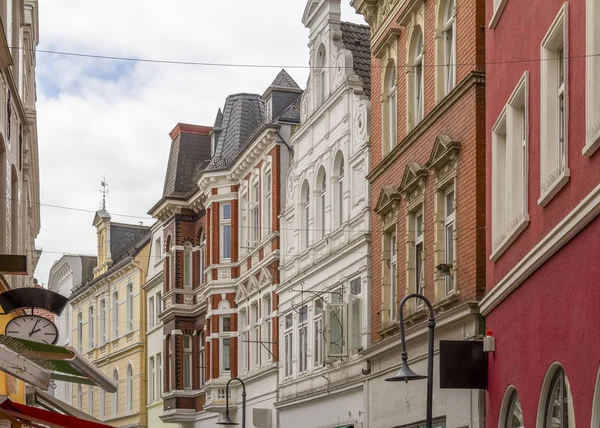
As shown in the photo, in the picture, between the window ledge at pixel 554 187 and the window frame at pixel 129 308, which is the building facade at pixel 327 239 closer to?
the window ledge at pixel 554 187

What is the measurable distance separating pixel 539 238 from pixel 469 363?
16.0 feet

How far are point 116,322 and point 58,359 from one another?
1836 inches

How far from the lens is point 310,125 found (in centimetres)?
3512

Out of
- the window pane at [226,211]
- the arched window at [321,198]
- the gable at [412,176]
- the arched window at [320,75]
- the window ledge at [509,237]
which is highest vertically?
the arched window at [320,75]

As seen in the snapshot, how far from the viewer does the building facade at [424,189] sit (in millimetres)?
21641

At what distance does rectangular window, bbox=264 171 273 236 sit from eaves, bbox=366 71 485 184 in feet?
34.8

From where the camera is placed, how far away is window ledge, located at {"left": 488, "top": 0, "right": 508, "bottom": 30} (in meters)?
18.3

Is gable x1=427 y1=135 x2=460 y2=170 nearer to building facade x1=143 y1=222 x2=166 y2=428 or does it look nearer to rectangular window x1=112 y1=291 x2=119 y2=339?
building facade x1=143 y1=222 x2=166 y2=428

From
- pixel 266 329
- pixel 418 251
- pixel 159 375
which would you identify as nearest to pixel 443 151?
pixel 418 251

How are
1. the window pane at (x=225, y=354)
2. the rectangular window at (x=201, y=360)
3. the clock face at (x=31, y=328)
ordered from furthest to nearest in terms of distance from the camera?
the rectangular window at (x=201, y=360) < the window pane at (x=225, y=354) < the clock face at (x=31, y=328)

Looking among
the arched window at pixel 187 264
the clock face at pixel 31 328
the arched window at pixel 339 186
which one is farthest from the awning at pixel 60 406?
the arched window at pixel 187 264

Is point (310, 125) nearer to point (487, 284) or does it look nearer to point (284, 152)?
point (284, 152)

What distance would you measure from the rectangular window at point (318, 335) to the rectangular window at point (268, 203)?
6.06 meters

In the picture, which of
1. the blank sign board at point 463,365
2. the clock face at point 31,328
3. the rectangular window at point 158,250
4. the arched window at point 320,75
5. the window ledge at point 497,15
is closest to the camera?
the clock face at point 31,328
